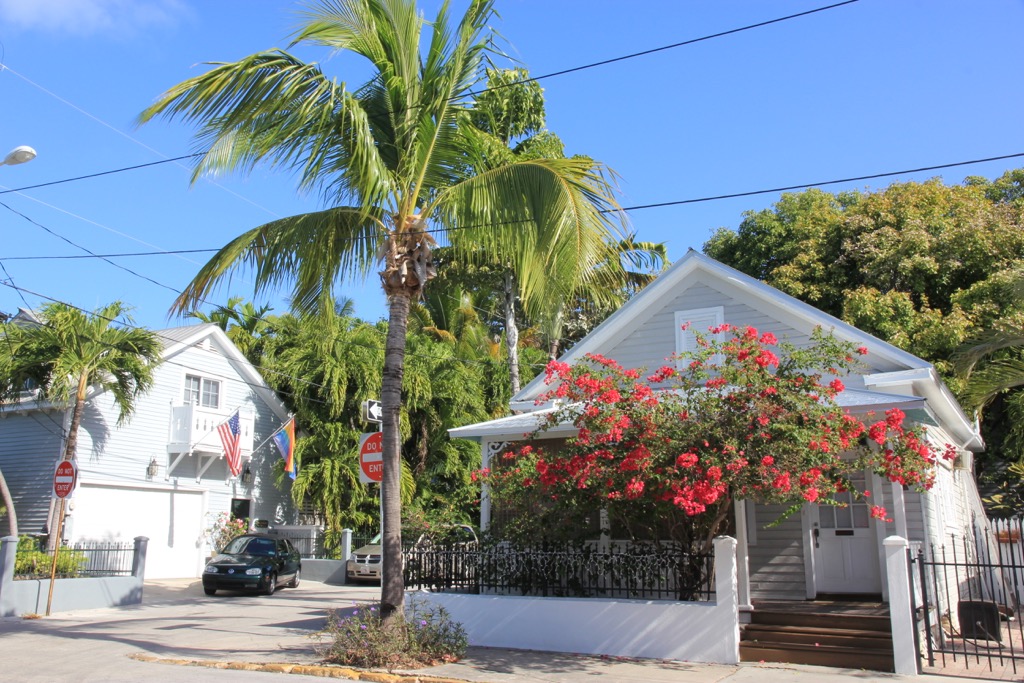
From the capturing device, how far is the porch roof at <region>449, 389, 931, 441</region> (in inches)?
462

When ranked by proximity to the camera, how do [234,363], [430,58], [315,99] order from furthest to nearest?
[234,363], [430,58], [315,99]

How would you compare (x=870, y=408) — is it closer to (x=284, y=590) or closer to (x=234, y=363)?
(x=284, y=590)

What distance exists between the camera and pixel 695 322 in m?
15.6

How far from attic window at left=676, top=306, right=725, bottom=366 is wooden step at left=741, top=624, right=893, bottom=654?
5488 mm

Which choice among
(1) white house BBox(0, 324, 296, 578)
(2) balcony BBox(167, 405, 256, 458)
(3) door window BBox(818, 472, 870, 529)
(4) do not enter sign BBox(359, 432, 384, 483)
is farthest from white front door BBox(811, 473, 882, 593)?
(2) balcony BBox(167, 405, 256, 458)

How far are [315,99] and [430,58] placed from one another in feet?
5.97

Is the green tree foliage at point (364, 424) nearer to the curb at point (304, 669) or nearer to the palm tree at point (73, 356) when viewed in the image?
the palm tree at point (73, 356)

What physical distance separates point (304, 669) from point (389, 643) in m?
1.08

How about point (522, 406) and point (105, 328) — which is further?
point (105, 328)

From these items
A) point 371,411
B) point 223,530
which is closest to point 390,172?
point 371,411

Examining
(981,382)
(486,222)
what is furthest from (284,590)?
(981,382)

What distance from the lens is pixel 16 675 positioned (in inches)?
383

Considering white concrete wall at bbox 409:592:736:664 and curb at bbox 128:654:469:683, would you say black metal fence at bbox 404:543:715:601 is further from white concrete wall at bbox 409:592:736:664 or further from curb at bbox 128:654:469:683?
curb at bbox 128:654:469:683

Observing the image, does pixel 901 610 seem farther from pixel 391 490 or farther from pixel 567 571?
pixel 391 490
